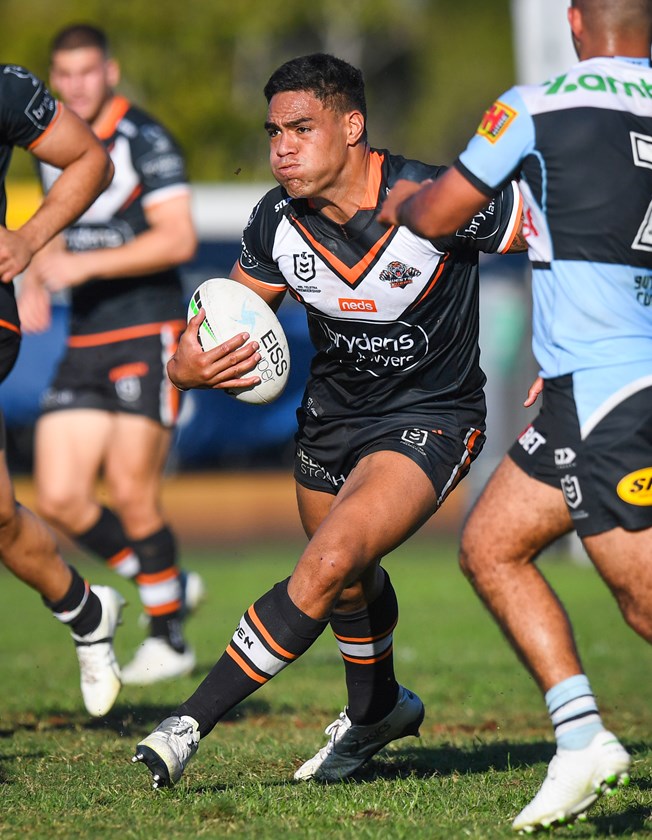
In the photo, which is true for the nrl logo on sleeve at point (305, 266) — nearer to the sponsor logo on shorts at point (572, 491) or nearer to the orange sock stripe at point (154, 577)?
the sponsor logo on shorts at point (572, 491)

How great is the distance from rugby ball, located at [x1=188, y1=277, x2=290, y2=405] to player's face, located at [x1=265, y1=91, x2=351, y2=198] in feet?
1.42

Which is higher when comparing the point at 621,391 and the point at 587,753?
the point at 621,391

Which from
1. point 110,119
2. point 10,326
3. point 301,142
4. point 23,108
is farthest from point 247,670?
point 110,119

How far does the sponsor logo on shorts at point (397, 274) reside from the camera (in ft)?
15.7

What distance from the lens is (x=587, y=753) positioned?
3.74 meters

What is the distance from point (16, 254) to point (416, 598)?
7423mm

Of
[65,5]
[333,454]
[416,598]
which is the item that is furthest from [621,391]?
[65,5]

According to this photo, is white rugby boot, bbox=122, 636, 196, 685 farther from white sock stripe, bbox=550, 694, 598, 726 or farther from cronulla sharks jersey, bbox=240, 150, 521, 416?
white sock stripe, bbox=550, 694, 598, 726

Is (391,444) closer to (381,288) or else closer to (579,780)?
(381,288)

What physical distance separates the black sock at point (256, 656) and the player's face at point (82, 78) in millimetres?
4217

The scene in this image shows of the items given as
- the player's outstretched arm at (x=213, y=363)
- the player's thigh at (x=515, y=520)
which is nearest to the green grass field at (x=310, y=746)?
the player's thigh at (x=515, y=520)

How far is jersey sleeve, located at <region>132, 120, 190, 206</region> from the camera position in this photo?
7707 mm

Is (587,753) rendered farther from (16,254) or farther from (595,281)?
(16,254)

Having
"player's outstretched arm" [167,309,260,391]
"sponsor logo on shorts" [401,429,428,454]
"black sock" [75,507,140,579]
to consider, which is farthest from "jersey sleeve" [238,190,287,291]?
"black sock" [75,507,140,579]
